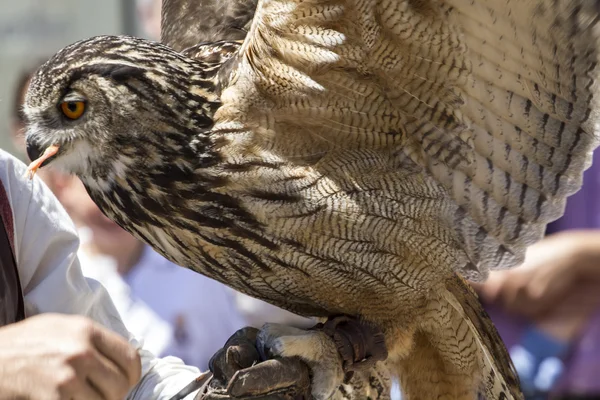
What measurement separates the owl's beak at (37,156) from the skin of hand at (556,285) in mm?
1999

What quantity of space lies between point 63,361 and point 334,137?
1.14 metres

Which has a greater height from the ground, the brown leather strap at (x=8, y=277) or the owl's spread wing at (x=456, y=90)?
the owl's spread wing at (x=456, y=90)

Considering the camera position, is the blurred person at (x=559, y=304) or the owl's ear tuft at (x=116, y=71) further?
the blurred person at (x=559, y=304)

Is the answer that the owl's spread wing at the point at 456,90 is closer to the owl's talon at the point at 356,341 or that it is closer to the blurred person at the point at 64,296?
the owl's talon at the point at 356,341

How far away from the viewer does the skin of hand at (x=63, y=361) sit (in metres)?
1.92

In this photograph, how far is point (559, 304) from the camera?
4.08 metres

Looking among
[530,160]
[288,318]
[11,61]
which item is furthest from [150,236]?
[11,61]

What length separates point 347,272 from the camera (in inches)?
110

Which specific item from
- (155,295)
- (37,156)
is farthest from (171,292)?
(37,156)

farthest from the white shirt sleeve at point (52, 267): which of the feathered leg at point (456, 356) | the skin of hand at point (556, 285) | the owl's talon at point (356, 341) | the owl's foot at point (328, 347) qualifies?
the skin of hand at point (556, 285)

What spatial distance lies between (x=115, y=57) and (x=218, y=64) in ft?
1.06

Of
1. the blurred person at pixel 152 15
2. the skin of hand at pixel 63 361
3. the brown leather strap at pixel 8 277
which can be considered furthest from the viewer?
the blurred person at pixel 152 15

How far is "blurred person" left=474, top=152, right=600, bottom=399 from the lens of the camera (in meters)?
4.04

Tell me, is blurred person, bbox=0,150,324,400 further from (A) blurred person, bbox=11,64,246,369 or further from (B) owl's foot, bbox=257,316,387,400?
(A) blurred person, bbox=11,64,246,369
